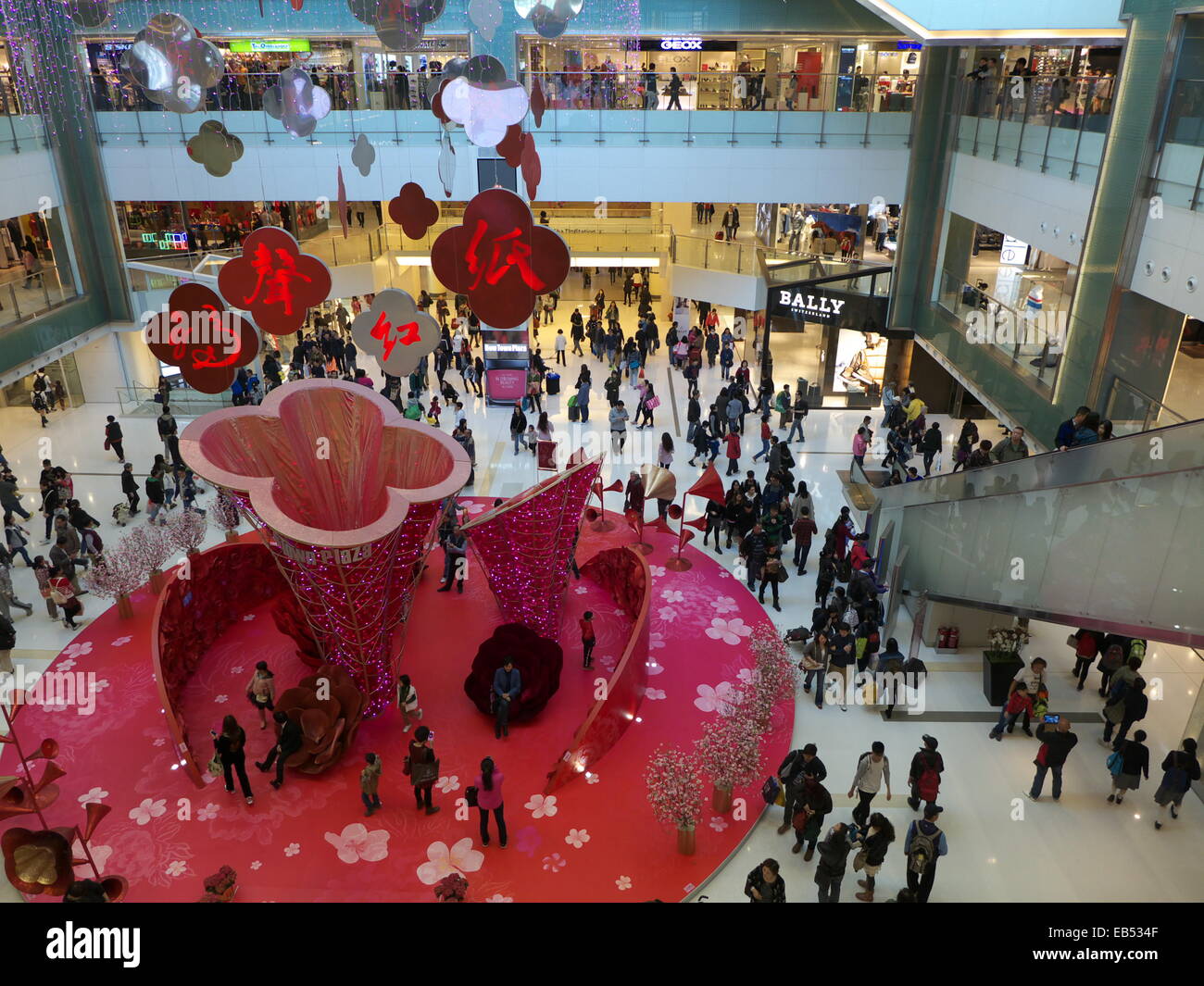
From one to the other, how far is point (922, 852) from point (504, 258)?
19.7 feet

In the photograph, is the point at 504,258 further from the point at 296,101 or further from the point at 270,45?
the point at 270,45

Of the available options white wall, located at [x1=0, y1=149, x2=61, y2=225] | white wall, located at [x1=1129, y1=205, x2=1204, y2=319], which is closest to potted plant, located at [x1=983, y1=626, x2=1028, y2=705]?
white wall, located at [x1=1129, y1=205, x2=1204, y2=319]

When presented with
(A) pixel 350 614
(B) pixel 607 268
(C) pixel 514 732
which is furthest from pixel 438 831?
(B) pixel 607 268

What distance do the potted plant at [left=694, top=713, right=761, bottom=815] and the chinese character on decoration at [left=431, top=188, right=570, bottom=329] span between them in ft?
13.8

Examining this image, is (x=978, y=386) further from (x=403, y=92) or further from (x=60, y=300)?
(x=60, y=300)

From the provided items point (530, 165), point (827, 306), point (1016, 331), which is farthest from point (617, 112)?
point (530, 165)

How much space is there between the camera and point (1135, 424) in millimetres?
12609

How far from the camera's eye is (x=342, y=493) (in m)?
10.6

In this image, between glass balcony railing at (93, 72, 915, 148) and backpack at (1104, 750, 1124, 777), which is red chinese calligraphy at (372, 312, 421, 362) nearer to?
backpack at (1104, 750, 1124, 777)

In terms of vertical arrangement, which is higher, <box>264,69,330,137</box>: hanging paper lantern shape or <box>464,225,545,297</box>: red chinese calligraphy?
<box>264,69,330,137</box>: hanging paper lantern shape

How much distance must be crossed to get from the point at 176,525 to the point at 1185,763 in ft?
37.6

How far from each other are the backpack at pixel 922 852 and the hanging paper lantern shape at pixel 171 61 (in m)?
10.1

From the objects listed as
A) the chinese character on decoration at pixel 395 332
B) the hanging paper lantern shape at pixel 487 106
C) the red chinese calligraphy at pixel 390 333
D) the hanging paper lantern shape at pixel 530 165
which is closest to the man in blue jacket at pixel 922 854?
the chinese character on decoration at pixel 395 332

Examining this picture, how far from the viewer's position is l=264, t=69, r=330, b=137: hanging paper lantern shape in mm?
10484
